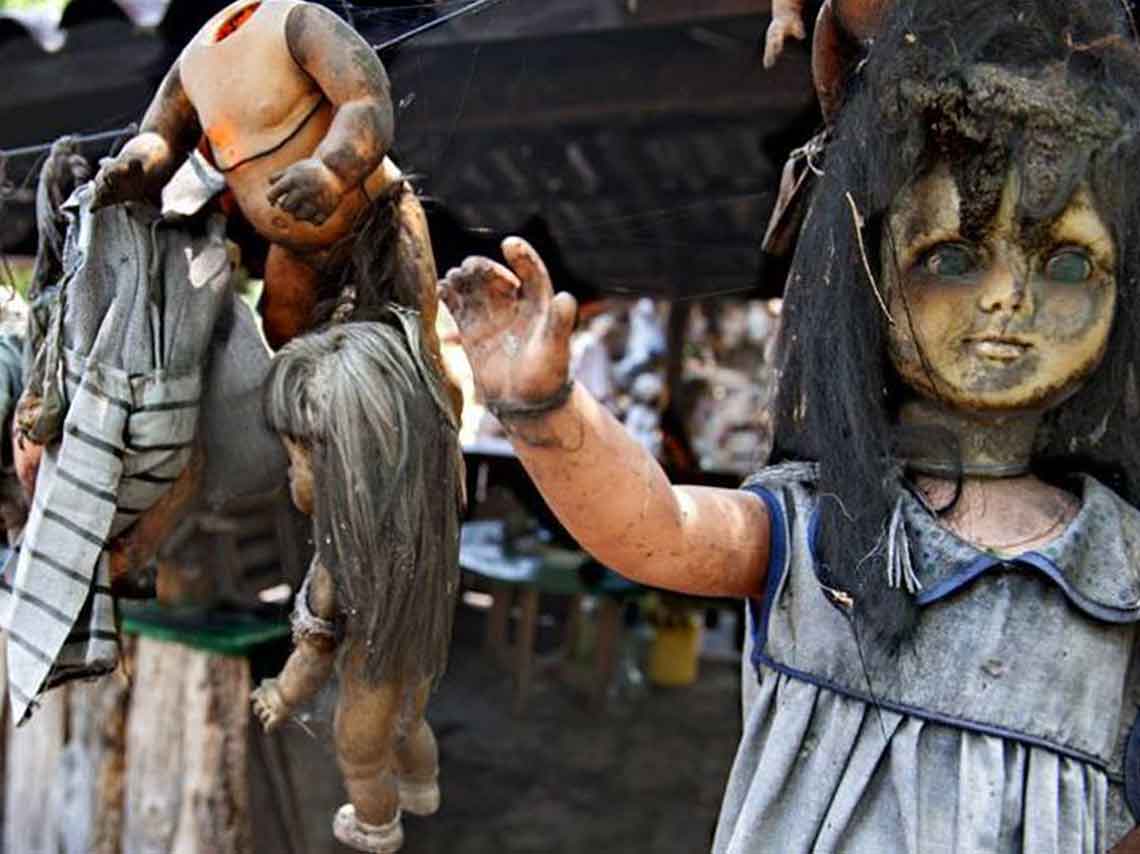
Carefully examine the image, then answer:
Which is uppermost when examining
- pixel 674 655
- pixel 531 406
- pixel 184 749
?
pixel 531 406

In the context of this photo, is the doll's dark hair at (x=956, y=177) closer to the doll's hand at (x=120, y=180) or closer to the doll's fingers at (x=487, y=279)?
the doll's fingers at (x=487, y=279)

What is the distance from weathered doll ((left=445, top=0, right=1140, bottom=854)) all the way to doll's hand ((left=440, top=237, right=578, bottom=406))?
11 cm

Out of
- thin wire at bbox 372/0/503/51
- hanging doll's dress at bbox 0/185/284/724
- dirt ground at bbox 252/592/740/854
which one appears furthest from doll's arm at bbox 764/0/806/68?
dirt ground at bbox 252/592/740/854

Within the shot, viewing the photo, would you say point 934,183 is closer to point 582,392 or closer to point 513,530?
point 582,392

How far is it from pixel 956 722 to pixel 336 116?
2.12 feet

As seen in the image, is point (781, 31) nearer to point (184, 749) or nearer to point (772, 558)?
point (772, 558)

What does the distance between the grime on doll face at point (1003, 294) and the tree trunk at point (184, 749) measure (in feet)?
4.66

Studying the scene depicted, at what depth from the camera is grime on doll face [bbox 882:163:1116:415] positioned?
940mm

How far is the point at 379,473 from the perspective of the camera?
38.1 inches

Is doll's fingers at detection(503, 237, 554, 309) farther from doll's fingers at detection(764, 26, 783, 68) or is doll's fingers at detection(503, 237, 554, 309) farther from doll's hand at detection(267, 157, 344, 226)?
doll's fingers at detection(764, 26, 783, 68)

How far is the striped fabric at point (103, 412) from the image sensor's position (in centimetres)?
98

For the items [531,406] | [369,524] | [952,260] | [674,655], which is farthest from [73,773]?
[674,655]

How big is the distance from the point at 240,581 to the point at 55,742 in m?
0.43

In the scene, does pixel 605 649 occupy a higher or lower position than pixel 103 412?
lower
